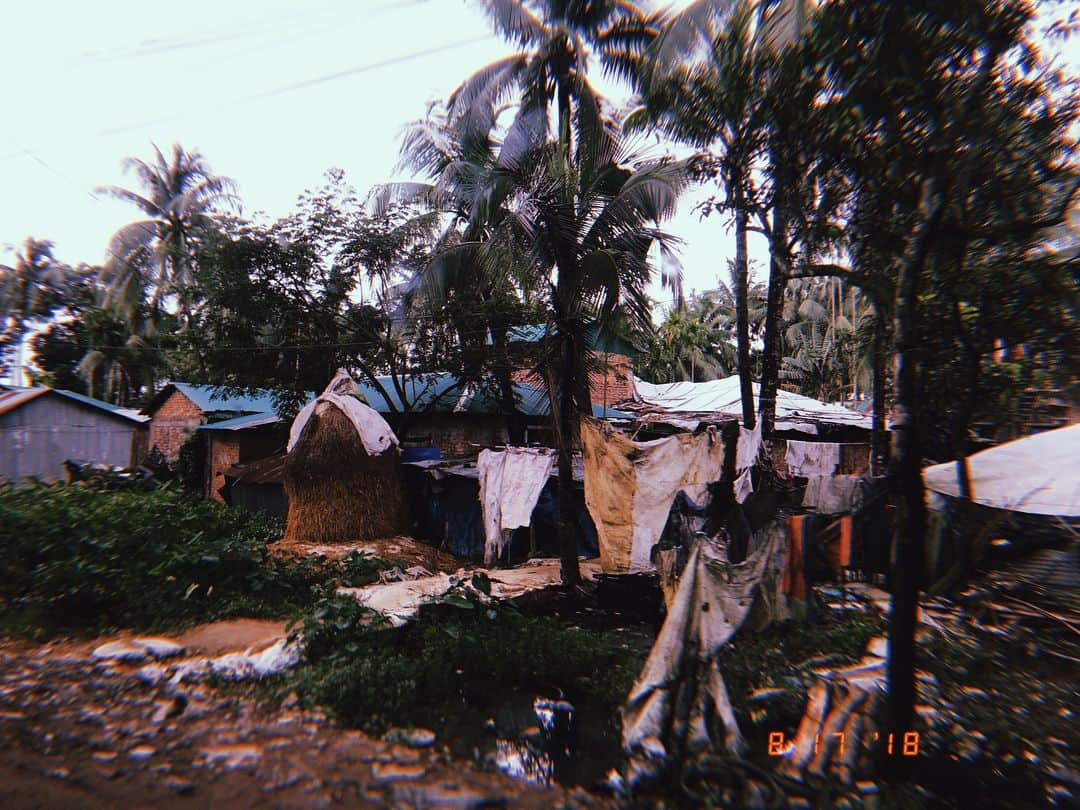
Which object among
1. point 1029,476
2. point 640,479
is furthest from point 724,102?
point 1029,476

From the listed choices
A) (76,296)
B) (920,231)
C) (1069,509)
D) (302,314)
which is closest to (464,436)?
(302,314)

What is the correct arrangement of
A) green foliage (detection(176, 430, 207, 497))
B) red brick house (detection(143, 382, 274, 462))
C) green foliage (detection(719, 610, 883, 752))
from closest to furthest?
green foliage (detection(719, 610, 883, 752)) < green foliage (detection(176, 430, 207, 497)) < red brick house (detection(143, 382, 274, 462))

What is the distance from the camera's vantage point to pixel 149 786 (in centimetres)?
349

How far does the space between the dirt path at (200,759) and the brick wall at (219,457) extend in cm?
1277

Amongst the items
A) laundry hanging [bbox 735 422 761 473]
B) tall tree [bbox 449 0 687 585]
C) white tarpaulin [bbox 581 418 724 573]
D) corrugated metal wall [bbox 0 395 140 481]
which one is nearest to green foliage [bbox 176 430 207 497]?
corrugated metal wall [bbox 0 395 140 481]

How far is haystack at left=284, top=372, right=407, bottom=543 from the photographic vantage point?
33.4 ft

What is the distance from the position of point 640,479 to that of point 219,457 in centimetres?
1411

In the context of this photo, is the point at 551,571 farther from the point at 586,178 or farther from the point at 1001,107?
the point at 1001,107

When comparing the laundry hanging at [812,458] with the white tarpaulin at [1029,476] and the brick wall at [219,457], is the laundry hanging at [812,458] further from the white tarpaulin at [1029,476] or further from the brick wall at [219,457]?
the brick wall at [219,457]

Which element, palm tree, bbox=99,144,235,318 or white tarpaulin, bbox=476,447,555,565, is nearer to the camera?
white tarpaulin, bbox=476,447,555,565

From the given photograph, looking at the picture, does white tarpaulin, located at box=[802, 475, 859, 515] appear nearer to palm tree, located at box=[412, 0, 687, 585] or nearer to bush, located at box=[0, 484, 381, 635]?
palm tree, located at box=[412, 0, 687, 585]

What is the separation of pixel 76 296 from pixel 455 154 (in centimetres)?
2348
